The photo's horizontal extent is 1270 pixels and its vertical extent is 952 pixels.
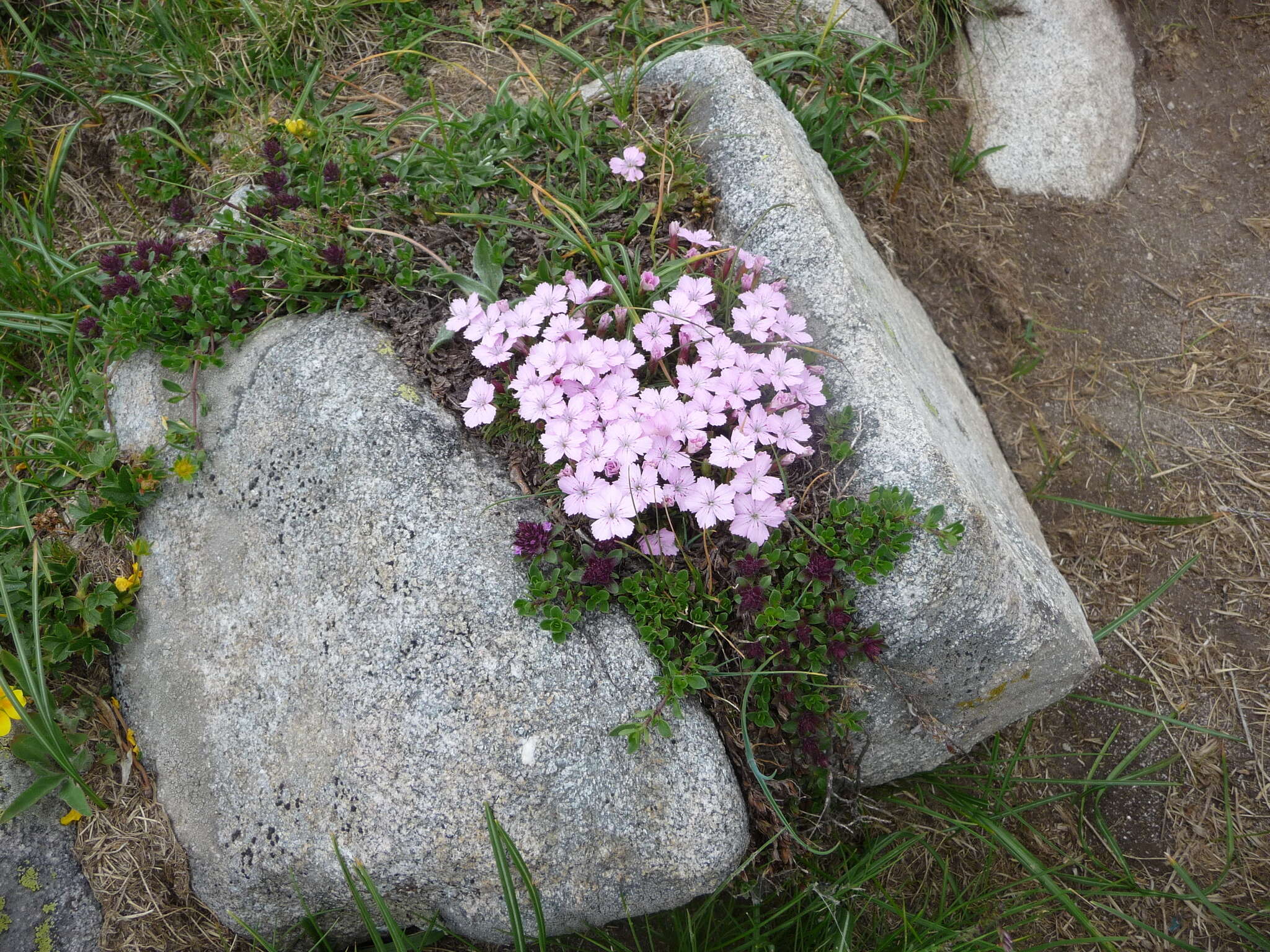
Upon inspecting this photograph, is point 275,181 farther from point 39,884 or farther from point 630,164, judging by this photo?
point 39,884

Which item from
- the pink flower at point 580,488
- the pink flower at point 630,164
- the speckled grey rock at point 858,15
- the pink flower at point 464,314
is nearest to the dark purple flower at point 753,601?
the pink flower at point 580,488

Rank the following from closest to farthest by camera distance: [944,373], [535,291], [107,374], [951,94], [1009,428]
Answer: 1. [535,291]
2. [107,374]
3. [944,373]
4. [1009,428]
5. [951,94]

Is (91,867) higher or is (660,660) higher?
(660,660)

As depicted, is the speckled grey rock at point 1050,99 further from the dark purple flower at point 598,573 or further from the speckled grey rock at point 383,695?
the speckled grey rock at point 383,695

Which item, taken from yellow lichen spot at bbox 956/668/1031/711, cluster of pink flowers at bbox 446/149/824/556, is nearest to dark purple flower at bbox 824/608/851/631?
cluster of pink flowers at bbox 446/149/824/556

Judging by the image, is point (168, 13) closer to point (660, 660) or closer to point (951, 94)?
point (660, 660)

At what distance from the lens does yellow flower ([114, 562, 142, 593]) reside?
244 centimetres

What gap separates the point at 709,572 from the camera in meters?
2.26

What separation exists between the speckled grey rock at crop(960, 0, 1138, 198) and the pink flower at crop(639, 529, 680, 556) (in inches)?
131

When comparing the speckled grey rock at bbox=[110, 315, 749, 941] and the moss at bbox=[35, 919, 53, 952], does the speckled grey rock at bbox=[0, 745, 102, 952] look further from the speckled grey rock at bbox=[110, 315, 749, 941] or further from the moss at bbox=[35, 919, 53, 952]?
the speckled grey rock at bbox=[110, 315, 749, 941]

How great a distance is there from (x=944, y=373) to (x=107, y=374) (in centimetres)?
311

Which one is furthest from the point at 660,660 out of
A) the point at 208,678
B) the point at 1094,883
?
the point at 1094,883

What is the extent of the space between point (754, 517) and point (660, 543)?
0.26m

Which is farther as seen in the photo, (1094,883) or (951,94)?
(951,94)
